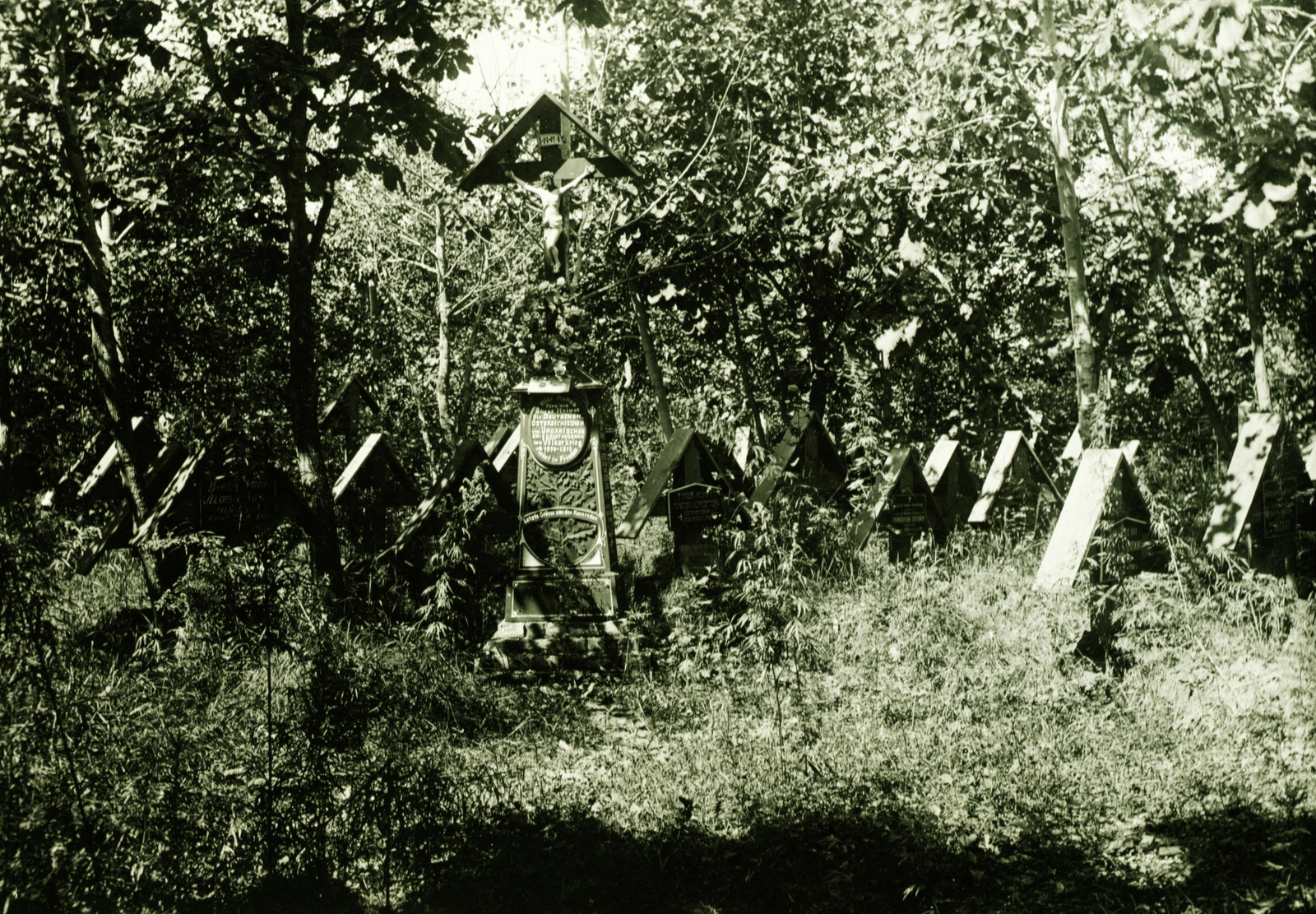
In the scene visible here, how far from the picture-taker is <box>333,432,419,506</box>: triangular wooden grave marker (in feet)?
33.9

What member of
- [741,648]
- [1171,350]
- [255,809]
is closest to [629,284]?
[1171,350]

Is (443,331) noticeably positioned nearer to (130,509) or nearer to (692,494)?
(692,494)

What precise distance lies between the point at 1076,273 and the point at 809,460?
9.63ft

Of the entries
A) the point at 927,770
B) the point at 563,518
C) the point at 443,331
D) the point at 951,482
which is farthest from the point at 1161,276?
the point at 443,331

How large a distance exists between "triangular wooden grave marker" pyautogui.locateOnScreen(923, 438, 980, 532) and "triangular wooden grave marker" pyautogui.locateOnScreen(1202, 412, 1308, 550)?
2670mm

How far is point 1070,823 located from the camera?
15.2 feet

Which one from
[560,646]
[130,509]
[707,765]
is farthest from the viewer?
[130,509]

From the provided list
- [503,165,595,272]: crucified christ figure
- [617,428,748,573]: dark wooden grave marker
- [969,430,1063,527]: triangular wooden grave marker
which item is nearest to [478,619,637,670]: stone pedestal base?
[617,428,748,573]: dark wooden grave marker

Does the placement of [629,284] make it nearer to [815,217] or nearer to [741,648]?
[815,217]

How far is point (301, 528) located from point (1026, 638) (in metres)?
4.86

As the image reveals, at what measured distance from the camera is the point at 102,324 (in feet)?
24.8

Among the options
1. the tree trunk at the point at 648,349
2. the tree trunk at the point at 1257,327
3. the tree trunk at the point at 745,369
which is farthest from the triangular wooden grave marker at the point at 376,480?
the tree trunk at the point at 1257,327

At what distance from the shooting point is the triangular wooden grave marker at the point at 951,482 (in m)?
10.2

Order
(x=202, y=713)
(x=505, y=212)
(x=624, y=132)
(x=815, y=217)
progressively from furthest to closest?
(x=505, y=212), (x=624, y=132), (x=815, y=217), (x=202, y=713)
